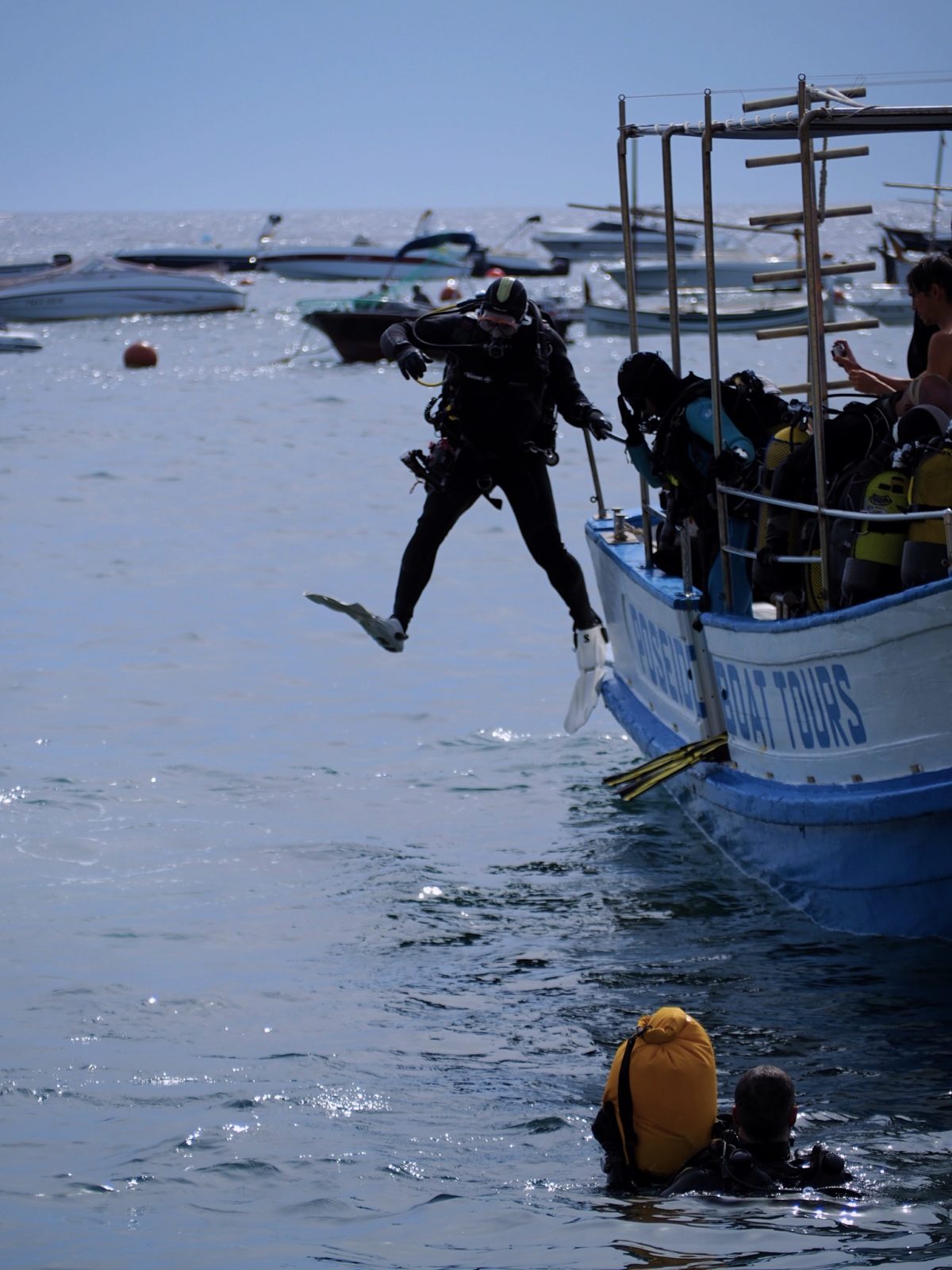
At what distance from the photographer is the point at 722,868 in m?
8.16

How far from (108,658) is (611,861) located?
5.93m

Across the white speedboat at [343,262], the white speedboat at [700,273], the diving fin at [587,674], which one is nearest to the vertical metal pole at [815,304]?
the diving fin at [587,674]

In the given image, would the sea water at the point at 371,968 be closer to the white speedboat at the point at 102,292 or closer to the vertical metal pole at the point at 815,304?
the vertical metal pole at the point at 815,304

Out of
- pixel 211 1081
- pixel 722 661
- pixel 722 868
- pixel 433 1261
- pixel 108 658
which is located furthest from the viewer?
pixel 108 658

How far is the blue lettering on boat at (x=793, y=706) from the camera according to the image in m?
6.16

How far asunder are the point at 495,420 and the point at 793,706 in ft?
7.95

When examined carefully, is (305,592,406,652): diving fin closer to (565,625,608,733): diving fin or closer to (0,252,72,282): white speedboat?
(565,625,608,733): diving fin

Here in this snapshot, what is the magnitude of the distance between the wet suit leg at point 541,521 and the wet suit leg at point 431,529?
166 millimetres

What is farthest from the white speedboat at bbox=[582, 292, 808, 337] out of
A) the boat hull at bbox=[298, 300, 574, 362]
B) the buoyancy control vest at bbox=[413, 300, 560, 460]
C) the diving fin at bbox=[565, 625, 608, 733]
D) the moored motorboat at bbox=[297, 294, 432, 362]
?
the buoyancy control vest at bbox=[413, 300, 560, 460]

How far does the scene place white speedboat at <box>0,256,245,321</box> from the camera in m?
51.7

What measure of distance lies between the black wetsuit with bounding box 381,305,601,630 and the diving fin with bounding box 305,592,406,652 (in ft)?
0.32

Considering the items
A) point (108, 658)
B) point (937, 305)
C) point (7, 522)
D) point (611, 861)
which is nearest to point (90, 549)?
point (7, 522)

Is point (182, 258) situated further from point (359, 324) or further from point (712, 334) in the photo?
point (712, 334)

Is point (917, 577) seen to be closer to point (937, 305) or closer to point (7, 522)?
point (937, 305)
